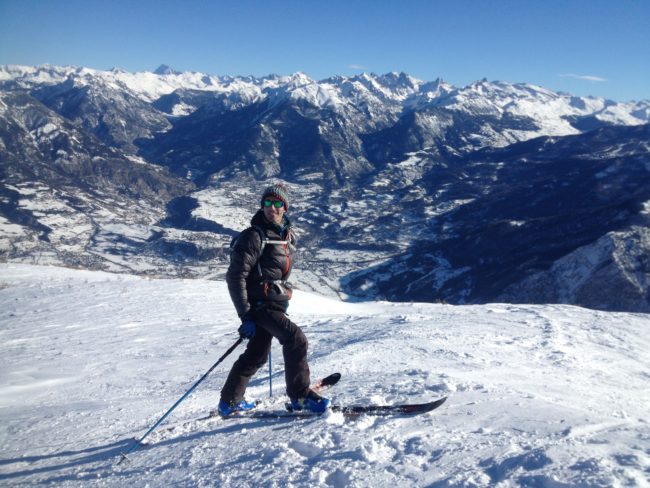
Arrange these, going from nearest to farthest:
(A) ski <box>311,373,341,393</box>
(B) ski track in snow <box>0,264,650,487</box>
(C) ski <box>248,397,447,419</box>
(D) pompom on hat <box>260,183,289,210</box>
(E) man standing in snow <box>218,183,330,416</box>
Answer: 1. (B) ski track in snow <box>0,264,650,487</box>
2. (C) ski <box>248,397,447,419</box>
3. (E) man standing in snow <box>218,183,330,416</box>
4. (D) pompom on hat <box>260,183,289,210</box>
5. (A) ski <box>311,373,341,393</box>

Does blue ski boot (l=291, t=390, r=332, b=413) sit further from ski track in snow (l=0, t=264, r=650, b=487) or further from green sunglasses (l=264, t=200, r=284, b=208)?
green sunglasses (l=264, t=200, r=284, b=208)

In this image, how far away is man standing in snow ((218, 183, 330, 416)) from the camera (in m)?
7.29

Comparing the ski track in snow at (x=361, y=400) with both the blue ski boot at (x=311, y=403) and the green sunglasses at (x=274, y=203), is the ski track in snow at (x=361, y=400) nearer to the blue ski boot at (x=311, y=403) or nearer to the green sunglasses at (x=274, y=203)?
the blue ski boot at (x=311, y=403)

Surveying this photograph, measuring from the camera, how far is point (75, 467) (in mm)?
6699

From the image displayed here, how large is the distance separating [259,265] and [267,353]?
1693mm

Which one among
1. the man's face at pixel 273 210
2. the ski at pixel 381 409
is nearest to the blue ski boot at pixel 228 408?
the ski at pixel 381 409

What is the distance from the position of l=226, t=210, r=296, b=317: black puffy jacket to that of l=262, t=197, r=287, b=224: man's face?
0.09 metres

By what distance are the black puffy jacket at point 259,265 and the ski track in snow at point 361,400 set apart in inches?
82.5

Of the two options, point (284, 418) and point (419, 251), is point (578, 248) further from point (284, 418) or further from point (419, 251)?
point (284, 418)

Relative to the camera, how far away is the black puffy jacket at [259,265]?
23.8 ft

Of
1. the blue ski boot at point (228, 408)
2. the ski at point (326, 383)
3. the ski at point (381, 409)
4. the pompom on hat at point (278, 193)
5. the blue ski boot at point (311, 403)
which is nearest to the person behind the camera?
the ski at point (381, 409)

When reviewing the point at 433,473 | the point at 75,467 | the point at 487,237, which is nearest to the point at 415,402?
the point at 433,473

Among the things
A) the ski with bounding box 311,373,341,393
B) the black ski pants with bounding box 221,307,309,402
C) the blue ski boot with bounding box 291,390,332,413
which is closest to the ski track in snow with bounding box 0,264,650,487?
the ski with bounding box 311,373,341,393

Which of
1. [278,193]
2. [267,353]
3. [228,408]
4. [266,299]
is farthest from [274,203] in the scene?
[228,408]
